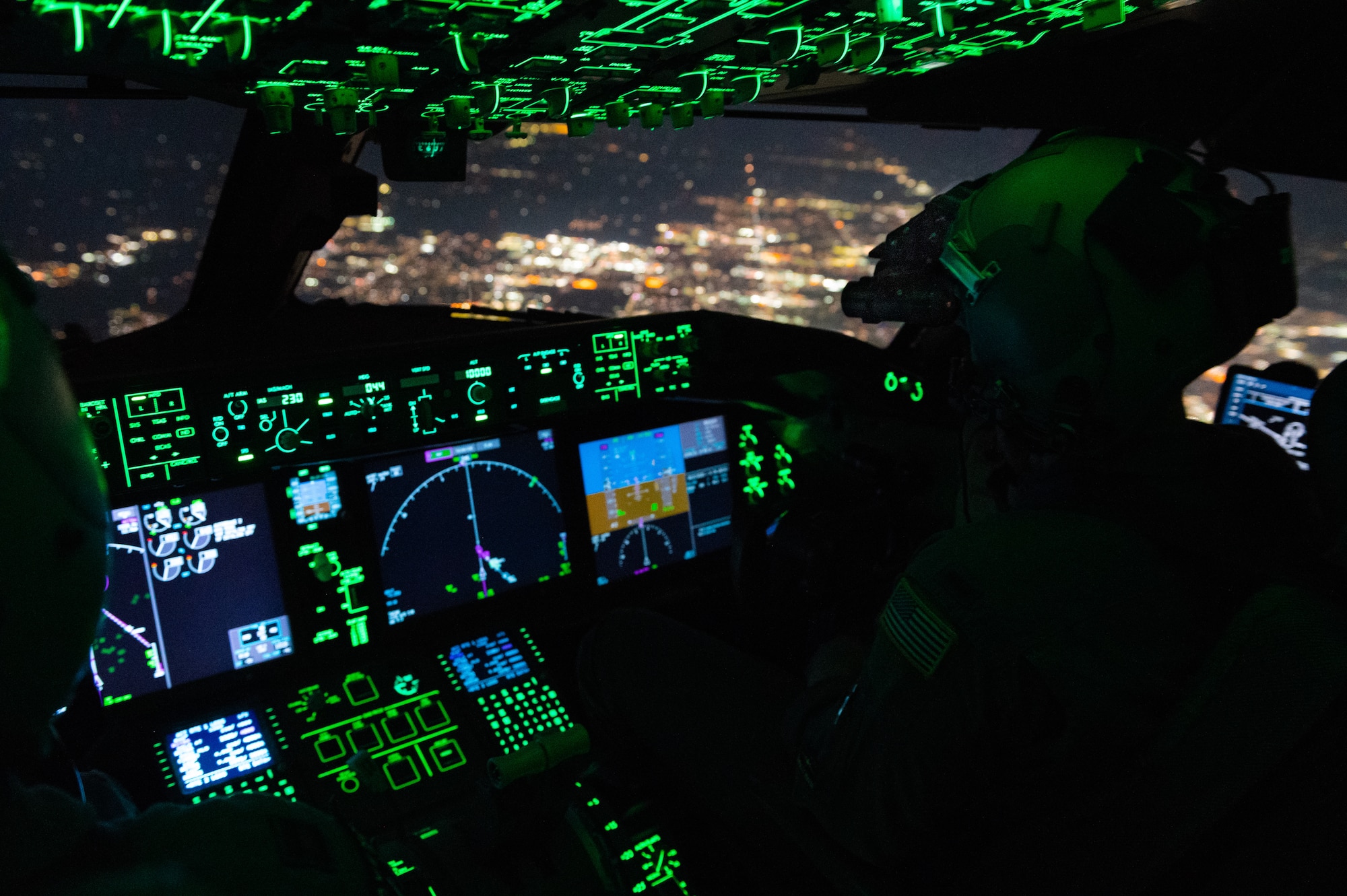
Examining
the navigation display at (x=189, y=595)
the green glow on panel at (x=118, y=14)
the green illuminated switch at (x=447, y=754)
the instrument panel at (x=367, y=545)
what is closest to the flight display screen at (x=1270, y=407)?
the instrument panel at (x=367, y=545)

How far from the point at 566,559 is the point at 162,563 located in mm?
895

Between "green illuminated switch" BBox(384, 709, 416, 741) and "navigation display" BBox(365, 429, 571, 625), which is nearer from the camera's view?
"green illuminated switch" BBox(384, 709, 416, 741)

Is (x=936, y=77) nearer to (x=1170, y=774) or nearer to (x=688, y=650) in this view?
(x=688, y=650)

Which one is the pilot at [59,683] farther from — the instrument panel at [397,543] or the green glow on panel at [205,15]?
the instrument panel at [397,543]

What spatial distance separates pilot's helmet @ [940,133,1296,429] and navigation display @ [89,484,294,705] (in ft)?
5.02

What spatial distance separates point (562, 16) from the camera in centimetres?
106

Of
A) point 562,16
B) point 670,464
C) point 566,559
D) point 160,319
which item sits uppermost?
point 562,16

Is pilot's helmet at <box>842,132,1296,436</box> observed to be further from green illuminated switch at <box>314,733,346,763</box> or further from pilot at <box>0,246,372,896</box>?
green illuminated switch at <box>314,733,346,763</box>

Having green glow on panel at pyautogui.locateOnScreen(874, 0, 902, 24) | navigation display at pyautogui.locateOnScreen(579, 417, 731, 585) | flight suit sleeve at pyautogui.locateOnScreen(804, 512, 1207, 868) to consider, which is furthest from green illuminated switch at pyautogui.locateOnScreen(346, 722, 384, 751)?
green glow on panel at pyautogui.locateOnScreen(874, 0, 902, 24)

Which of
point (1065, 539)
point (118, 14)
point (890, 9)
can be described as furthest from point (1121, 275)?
point (118, 14)

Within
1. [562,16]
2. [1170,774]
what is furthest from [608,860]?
[562,16]

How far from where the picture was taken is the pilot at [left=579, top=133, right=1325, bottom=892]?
899 mm

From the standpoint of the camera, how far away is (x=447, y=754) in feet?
5.91

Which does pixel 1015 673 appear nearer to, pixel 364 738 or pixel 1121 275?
pixel 1121 275
